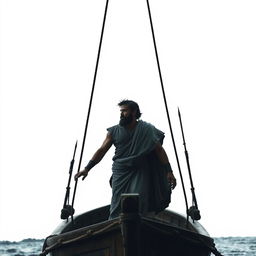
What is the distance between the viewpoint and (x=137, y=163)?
8008 millimetres

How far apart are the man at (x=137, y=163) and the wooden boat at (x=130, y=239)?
0.45 meters

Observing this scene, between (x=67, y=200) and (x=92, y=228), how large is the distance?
2067 mm

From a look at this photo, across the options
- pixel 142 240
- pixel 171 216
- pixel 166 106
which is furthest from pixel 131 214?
pixel 171 216

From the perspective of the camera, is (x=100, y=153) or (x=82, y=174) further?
(x=100, y=153)

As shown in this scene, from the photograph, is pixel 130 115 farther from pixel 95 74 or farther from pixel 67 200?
pixel 67 200

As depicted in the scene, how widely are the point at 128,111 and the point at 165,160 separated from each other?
0.67 m

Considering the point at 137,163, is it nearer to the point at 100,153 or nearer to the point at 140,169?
the point at 140,169

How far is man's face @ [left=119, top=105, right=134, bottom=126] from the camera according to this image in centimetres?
802

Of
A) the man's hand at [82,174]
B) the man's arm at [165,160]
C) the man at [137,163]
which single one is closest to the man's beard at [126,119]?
the man at [137,163]

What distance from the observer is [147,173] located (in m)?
8.08

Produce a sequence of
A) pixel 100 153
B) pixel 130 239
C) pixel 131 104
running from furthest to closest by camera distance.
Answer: pixel 100 153, pixel 131 104, pixel 130 239

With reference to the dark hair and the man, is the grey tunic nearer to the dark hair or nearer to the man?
the man

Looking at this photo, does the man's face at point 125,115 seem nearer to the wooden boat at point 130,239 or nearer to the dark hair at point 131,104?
the dark hair at point 131,104

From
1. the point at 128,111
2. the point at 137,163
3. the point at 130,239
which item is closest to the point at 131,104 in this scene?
the point at 128,111
